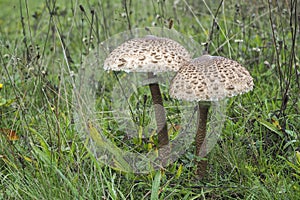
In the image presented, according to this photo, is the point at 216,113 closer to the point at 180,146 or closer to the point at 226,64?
the point at 180,146

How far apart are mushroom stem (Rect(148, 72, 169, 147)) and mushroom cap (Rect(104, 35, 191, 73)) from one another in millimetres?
257

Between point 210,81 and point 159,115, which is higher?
point 210,81

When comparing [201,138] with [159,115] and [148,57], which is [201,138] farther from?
[148,57]

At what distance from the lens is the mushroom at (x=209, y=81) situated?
1812mm

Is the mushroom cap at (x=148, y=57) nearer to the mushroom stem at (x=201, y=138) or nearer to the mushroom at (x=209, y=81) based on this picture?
the mushroom at (x=209, y=81)

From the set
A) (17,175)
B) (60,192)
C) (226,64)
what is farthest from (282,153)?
(17,175)

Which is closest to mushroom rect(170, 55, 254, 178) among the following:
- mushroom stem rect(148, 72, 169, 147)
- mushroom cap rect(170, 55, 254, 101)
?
mushroom cap rect(170, 55, 254, 101)

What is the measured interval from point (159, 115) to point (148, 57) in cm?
45

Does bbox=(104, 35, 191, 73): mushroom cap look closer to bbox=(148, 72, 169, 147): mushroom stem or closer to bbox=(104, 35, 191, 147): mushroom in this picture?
bbox=(104, 35, 191, 147): mushroom

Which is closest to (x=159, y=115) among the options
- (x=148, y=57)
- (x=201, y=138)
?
(x=201, y=138)

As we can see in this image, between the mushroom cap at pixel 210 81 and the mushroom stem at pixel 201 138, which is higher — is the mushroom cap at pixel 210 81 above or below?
above

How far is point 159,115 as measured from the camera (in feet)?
7.26

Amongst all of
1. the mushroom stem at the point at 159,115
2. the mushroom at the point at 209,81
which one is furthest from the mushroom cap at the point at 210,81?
the mushroom stem at the point at 159,115

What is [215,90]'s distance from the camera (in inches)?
71.3
